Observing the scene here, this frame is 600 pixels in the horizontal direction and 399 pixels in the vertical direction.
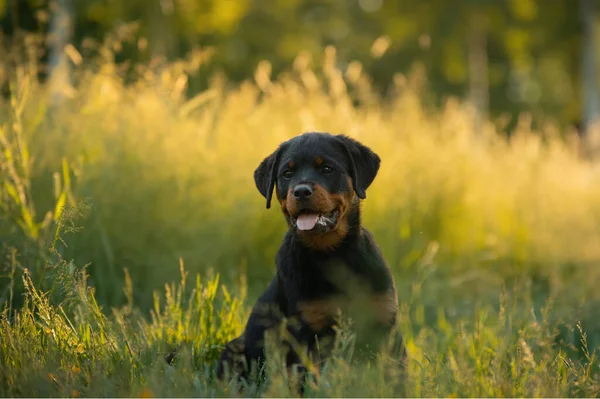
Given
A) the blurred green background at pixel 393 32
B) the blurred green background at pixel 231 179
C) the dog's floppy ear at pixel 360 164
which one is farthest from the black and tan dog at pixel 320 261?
the blurred green background at pixel 393 32

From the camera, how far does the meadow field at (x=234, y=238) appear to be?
308cm

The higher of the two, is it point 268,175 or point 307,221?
point 268,175

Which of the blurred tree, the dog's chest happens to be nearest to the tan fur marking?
the dog's chest

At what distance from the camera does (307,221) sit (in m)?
3.72

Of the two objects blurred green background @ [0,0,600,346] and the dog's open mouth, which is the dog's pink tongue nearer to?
the dog's open mouth

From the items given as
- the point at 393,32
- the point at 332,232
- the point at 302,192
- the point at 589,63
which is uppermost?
the point at 393,32

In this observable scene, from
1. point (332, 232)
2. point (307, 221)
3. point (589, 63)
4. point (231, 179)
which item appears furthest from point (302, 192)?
point (589, 63)

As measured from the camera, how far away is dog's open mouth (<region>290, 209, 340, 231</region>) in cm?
368

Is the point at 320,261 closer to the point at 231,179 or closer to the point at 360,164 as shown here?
the point at 360,164

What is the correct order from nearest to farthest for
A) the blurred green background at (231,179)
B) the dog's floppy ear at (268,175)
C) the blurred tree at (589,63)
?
the dog's floppy ear at (268,175), the blurred green background at (231,179), the blurred tree at (589,63)

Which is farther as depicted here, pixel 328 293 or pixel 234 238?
pixel 234 238

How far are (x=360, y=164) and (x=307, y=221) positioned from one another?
553 mm

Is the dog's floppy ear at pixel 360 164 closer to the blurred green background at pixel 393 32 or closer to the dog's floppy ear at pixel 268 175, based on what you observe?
the dog's floppy ear at pixel 268 175

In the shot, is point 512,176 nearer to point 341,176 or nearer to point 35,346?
point 341,176
